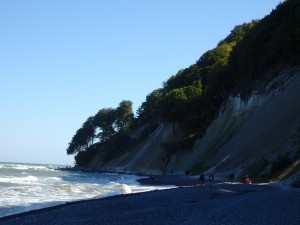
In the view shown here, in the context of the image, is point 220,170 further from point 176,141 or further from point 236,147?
point 176,141

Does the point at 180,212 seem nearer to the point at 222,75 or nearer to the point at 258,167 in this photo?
the point at 258,167

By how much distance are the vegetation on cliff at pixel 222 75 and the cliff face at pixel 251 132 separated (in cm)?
253

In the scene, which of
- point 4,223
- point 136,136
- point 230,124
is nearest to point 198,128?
point 230,124

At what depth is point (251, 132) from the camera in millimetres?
46312

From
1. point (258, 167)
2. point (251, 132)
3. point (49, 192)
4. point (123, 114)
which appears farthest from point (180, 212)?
point (123, 114)

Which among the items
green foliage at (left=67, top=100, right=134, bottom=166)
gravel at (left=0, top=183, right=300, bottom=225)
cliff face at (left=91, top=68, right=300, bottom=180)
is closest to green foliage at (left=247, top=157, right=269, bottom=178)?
cliff face at (left=91, top=68, right=300, bottom=180)

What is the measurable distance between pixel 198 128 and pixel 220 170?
28.0 m

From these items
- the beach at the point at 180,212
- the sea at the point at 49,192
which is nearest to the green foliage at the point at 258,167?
the sea at the point at 49,192

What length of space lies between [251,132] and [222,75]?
22.7 m

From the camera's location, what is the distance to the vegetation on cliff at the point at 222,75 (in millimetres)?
51622

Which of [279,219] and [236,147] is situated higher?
[236,147]

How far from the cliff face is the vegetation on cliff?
8.30ft

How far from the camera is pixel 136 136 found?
12050 centimetres

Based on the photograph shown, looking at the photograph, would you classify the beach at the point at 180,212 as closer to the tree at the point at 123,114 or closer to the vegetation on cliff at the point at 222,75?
the vegetation on cliff at the point at 222,75
